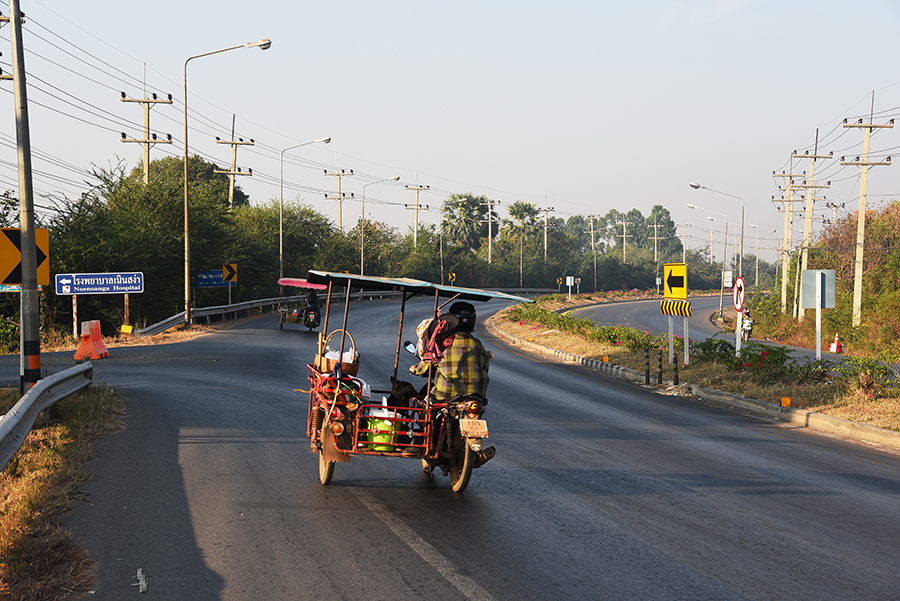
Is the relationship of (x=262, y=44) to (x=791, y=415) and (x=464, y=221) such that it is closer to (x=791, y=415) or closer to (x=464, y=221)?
(x=791, y=415)

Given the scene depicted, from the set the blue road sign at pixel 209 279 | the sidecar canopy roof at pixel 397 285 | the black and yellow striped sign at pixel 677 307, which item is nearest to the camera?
the sidecar canopy roof at pixel 397 285

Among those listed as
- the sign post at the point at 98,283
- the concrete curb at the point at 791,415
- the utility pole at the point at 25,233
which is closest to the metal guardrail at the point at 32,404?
the utility pole at the point at 25,233

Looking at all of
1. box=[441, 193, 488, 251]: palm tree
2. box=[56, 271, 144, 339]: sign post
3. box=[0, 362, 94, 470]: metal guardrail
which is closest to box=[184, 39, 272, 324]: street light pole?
box=[56, 271, 144, 339]: sign post

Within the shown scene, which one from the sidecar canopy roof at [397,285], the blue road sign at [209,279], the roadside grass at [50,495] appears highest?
the sidecar canopy roof at [397,285]

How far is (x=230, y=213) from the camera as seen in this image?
4031 cm

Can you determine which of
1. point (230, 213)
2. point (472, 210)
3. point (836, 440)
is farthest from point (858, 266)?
point (472, 210)

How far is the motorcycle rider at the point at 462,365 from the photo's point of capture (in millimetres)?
7488

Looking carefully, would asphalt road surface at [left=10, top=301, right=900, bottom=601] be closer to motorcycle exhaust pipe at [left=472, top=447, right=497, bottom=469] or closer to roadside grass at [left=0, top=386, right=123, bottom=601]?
roadside grass at [left=0, top=386, right=123, bottom=601]

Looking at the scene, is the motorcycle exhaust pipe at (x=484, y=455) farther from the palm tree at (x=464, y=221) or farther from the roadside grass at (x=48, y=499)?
the palm tree at (x=464, y=221)

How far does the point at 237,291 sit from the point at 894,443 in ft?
122

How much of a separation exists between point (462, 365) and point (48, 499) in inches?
155

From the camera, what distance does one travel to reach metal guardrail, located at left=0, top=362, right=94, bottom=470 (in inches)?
267

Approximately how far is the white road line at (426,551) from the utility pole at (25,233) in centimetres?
602

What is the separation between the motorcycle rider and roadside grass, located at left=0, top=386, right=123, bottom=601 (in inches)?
133
